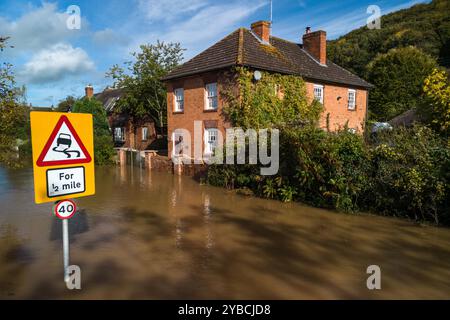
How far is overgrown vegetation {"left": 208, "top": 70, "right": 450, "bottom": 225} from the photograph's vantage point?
9.20m

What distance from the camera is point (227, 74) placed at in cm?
1878

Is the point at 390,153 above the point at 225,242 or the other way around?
above

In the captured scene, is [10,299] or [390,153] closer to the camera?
[10,299]

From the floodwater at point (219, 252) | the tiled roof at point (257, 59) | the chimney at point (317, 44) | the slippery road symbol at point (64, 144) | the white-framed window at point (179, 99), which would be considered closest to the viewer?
the slippery road symbol at point (64, 144)

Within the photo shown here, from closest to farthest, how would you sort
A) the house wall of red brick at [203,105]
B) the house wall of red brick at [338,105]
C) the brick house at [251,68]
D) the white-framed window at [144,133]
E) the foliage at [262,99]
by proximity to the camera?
1. the foliage at [262,99]
2. the brick house at [251,68]
3. the house wall of red brick at [203,105]
4. the house wall of red brick at [338,105]
5. the white-framed window at [144,133]

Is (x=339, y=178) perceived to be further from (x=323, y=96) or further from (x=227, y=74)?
(x=323, y=96)

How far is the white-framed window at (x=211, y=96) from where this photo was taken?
2000 centimetres

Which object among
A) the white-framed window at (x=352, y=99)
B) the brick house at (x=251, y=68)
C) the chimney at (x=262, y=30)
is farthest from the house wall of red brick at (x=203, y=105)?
the chimney at (x=262, y=30)

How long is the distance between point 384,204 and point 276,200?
3.72 metres

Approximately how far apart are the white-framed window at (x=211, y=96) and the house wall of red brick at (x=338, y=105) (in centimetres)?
615

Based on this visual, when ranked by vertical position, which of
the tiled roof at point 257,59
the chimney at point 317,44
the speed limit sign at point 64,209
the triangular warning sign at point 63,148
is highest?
the chimney at point 317,44

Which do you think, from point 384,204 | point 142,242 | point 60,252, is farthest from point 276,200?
point 60,252

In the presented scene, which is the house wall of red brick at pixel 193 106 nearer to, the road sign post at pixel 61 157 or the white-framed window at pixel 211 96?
the white-framed window at pixel 211 96
